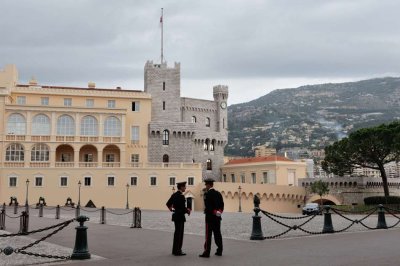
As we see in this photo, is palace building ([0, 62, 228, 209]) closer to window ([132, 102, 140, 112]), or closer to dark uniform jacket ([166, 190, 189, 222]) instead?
window ([132, 102, 140, 112])

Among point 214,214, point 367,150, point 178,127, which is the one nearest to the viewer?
point 214,214

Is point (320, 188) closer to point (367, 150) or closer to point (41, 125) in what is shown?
point (367, 150)

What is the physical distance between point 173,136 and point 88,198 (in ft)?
51.5

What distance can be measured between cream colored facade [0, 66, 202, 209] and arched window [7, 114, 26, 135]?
11cm

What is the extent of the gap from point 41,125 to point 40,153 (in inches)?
130

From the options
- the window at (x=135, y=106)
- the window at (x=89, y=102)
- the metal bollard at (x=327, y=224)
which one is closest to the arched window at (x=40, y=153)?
the window at (x=89, y=102)

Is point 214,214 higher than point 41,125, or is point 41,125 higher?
point 41,125

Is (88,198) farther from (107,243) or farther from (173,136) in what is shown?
(107,243)

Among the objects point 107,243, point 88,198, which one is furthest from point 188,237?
point 88,198

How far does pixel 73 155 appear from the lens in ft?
202

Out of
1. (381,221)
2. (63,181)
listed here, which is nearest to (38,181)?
(63,181)

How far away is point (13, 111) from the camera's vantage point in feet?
189

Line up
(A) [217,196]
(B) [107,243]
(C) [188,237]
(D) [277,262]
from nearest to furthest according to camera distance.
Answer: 1. (D) [277,262]
2. (A) [217,196]
3. (B) [107,243]
4. (C) [188,237]

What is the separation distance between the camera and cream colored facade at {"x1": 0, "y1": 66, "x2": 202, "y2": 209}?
5681 centimetres
